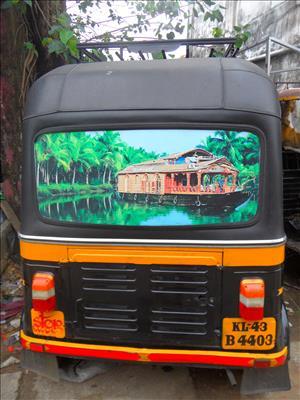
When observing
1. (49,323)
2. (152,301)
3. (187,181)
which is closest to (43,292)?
(49,323)

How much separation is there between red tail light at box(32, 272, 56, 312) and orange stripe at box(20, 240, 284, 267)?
0.39 ft

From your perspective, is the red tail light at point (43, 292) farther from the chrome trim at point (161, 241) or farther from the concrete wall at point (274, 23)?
the concrete wall at point (274, 23)

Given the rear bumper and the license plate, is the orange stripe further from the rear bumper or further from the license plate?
the rear bumper

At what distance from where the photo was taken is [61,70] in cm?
284

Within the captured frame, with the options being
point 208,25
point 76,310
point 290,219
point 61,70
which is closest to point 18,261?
point 76,310

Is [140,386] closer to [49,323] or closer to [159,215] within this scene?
[49,323]

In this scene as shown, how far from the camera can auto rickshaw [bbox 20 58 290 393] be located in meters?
2.52

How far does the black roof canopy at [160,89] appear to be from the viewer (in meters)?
2.51

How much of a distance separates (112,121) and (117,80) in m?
0.29

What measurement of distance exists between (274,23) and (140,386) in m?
7.59

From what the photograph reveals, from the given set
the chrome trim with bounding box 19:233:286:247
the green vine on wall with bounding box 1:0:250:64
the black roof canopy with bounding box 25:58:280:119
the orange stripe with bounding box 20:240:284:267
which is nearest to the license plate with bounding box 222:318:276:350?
the orange stripe with bounding box 20:240:284:267

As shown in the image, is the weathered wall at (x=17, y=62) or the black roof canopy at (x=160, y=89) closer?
the black roof canopy at (x=160, y=89)

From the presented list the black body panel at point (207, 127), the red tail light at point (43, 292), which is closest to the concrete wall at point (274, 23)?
the black body panel at point (207, 127)

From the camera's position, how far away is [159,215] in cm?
259
